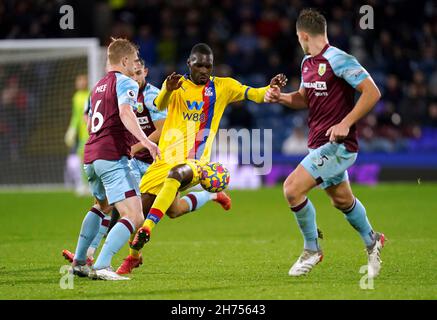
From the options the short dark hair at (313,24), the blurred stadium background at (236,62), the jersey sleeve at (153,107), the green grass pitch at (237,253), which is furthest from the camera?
the blurred stadium background at (236,62)

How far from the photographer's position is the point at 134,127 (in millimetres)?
7547

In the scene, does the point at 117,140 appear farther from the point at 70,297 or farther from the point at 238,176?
the point at 238,176

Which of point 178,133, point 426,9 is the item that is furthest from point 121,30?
point 178,133

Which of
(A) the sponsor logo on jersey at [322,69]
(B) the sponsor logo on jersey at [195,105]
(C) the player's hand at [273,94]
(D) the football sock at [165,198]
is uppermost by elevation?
(A) the sponsor logo on jersey at [322,69]

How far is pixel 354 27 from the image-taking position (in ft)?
72.7

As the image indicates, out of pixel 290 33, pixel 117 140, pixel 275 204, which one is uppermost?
pixel 290 33

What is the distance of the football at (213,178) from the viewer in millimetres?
8492

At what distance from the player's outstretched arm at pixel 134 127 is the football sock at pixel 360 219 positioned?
73.6 inches

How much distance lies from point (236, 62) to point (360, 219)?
14115 millimetres

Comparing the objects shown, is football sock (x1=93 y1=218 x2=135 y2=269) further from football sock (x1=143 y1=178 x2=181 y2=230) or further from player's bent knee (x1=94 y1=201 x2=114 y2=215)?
player's bent knee (x1=94 y1=201 x2=114 y2=215)

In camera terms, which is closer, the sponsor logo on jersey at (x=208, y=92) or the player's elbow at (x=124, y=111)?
the player's elbow at (x=124, y=111)

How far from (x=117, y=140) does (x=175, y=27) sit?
15427 millimetres

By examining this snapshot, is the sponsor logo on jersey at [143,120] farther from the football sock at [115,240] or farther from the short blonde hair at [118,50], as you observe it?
the football sock at [115,240]

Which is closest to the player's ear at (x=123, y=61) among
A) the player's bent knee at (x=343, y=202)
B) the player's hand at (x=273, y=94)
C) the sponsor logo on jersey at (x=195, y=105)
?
the sponsor logo on jersey at (x=195, y=105)
